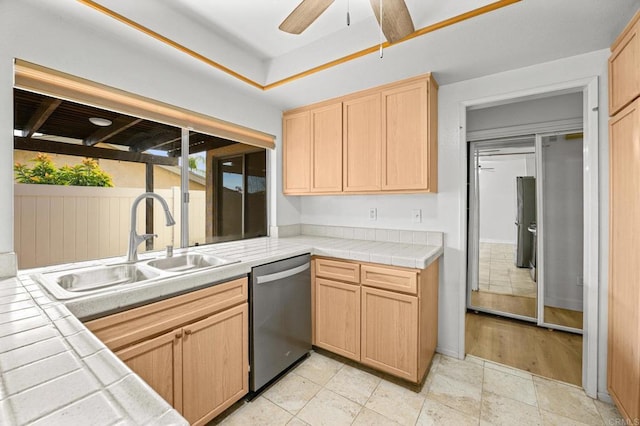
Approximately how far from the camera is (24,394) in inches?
21.5

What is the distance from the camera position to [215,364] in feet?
5.28

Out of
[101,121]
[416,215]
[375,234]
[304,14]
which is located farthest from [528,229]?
[101,121]

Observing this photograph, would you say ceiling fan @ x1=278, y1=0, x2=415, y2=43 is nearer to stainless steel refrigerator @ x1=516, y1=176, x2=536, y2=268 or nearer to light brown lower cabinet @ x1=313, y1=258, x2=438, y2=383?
light brown lower cabinet @ x1=313, y1=258, x2=438, y2=383

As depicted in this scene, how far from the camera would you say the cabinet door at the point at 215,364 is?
4.86 ft

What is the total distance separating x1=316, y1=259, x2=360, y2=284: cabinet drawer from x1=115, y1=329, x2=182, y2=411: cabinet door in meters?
1.14

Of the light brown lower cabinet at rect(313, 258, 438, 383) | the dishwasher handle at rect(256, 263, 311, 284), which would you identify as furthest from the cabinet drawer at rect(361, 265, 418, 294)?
the dishwasher handle at rect(256, 263, 311, 284)

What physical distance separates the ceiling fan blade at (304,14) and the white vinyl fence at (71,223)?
5.12 feet

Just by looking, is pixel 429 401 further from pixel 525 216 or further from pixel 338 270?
pixel 525 216

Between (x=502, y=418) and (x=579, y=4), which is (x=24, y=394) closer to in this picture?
(x=502, y=418)

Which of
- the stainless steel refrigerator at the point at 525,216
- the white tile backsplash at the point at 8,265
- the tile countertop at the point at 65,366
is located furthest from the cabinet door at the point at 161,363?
the stainless steel refrigerator at the point at 525,216

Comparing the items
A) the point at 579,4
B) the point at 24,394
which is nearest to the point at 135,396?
the point at 24,394

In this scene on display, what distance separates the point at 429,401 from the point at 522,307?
1964 millimetres

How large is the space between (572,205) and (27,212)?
4.30 m

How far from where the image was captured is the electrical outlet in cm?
251
